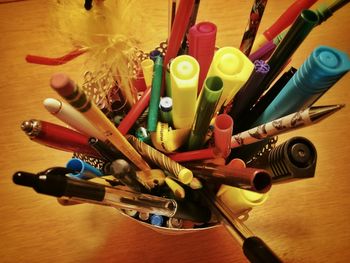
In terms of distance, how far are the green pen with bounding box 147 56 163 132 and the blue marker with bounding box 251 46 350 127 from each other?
9 centimetres

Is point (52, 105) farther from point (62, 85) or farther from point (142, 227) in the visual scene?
point (142, 227)

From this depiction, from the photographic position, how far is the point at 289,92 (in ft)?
0.73

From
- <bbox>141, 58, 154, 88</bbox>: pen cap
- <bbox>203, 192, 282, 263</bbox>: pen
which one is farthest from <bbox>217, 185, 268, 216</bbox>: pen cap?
<bbox>141, 58, 154, 88</bbox>: pen cap

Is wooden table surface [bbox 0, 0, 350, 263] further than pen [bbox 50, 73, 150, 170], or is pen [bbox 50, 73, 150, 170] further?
wooden table surface [bbox 0, 0, 350, 263]

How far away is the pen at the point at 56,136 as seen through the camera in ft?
0.68

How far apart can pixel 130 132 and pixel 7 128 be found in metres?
0.17

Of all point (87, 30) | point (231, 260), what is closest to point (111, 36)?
point (87, 30)

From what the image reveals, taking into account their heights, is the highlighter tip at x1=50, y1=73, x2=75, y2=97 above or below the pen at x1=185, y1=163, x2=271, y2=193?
above

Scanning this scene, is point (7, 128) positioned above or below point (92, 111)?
above

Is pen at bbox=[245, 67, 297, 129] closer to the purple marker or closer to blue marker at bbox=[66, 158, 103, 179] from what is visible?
the purple marker

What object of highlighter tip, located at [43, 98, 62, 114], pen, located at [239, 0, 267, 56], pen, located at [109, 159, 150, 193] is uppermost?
highlighter tip, located at [43, 98, 62, 114]

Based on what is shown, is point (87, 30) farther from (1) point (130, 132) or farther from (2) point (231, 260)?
(2) point (231, 260)

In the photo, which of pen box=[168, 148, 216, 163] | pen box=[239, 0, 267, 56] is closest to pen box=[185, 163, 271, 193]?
pen box=[168, 148, 216, 163]

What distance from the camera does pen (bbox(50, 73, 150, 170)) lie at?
0.15 meters
